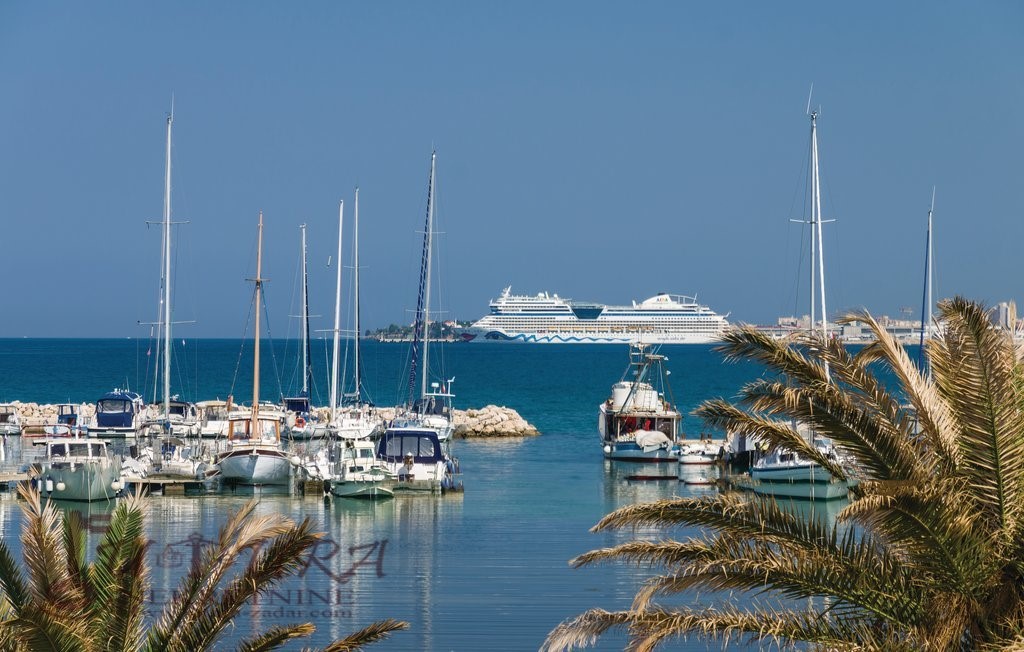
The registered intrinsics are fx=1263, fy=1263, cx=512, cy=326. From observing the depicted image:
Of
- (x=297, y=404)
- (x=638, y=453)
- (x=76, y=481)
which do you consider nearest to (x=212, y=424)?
(x=297, y=404)

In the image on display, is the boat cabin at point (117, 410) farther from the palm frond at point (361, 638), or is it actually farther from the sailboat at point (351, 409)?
the palm frond at point (361, 638)

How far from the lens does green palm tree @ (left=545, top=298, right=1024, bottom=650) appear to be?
7.48 meters

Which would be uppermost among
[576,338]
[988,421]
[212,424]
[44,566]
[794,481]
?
[576,338]

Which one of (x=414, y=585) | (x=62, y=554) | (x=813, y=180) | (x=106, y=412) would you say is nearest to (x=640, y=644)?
(x=62, y=554)

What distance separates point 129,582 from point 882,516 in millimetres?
4777

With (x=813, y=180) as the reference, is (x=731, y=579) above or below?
below

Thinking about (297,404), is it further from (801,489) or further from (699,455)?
(801,489)

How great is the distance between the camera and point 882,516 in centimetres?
764

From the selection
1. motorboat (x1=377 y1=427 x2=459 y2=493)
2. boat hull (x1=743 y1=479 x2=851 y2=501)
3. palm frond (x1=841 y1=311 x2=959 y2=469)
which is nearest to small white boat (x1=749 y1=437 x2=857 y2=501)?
boat hull (x1=743 y1=479 x2=851 y2=501)

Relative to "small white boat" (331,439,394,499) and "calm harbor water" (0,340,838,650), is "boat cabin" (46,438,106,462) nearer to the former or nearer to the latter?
"calm harbor water" (0,340,838,650)

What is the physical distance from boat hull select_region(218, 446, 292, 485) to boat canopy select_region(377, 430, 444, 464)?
7.96 feet

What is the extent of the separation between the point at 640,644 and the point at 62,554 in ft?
12.5

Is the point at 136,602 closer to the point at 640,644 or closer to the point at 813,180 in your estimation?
the point at 640,644

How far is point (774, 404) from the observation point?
836 centimetres
